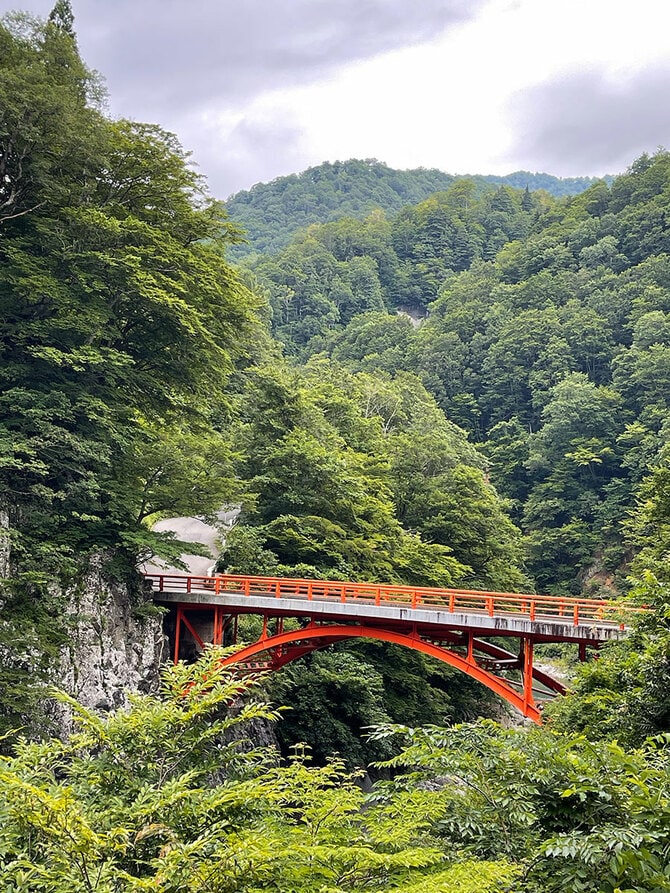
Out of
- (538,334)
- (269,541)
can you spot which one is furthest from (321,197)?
(269,541)

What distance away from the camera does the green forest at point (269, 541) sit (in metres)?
5.04

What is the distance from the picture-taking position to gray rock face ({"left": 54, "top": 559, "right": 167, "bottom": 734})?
15359 mm

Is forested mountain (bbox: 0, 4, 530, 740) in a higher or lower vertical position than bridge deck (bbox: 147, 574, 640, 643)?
higher

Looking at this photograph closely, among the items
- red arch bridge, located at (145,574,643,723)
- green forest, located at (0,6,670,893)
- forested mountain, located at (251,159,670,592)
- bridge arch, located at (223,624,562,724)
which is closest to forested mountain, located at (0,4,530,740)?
green forest, located at (0,6,670,893)

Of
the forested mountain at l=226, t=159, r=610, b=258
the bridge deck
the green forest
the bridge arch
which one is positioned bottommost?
the bridge arch

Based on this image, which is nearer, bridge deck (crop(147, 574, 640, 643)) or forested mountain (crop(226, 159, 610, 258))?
bridge deck (crop(147, 574, 640, 643))

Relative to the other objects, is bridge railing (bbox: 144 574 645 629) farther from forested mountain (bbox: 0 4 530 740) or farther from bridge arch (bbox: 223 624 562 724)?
forested mountain (bbox: 0 4 530 740)

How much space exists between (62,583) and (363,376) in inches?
1467

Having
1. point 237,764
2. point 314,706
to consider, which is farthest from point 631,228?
point 237,764

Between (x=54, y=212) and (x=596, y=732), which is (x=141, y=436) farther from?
(x=596, y=732)

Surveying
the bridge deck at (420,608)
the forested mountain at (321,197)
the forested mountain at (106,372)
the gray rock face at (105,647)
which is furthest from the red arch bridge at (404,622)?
the forested mountain at (321,197)

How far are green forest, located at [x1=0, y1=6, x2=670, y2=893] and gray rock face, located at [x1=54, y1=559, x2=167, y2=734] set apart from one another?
1.19 ft

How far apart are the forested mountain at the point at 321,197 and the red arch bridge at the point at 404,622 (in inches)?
4927

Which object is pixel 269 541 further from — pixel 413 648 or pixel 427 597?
pixel 427 597
